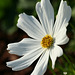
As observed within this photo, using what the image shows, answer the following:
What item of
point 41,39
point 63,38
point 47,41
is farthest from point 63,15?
point 41,39

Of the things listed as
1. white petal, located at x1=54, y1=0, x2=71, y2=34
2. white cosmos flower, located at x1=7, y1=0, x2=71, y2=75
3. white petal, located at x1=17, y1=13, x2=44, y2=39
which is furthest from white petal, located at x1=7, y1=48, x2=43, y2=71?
white petal, located at x1=54, y1=0, x2=71, y2=34

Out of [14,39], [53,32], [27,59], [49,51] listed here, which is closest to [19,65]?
[27,59]

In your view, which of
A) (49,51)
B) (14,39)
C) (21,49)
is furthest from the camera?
(14,39)

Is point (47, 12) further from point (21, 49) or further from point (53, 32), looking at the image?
point (21, 49)

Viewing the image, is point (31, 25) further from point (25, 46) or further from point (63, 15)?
point (63, 15)

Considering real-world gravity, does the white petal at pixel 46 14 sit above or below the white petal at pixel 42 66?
above

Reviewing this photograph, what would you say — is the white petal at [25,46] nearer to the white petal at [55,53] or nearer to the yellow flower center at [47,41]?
the yellow flower center at [47,41]

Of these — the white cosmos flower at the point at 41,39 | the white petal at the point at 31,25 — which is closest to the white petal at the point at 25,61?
the white cosmos flower at the point at 41,39

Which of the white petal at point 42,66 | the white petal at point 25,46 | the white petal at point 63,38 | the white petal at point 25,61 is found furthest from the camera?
the white petal at point 25,46
